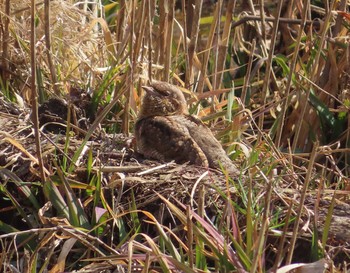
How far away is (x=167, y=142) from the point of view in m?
5.22

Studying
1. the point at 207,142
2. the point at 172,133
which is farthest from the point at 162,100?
the point at 207,142

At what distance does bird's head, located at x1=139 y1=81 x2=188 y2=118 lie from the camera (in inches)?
214

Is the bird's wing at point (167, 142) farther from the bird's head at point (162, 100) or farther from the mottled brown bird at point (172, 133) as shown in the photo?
the bird's head at point (162, 100)

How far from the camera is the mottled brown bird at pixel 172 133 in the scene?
5.06 meters

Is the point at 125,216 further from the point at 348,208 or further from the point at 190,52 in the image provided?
the point at 190,52

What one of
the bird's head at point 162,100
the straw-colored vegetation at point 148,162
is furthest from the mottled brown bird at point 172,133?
the straw-colored vegetation at point 148,162

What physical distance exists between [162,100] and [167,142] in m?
0.33

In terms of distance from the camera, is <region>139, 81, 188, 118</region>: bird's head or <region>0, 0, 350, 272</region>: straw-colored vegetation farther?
<region>139, 81, 188, 118</region>: bird's head

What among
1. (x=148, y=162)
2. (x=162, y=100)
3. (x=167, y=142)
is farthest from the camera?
(x=162, y=100)

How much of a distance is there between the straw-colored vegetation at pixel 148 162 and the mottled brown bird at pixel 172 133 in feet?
0.35

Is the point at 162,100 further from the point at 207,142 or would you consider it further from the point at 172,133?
the point at 207,142

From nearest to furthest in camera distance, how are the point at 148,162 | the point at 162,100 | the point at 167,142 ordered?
the point at 148,162, the point at 167,142, the point at 162,100

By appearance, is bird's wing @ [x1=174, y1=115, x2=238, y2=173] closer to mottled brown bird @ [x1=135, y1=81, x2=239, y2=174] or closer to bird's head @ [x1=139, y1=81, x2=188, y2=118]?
mottled brown bird @ [x1=135, y1=81, x2=239, y2=174]

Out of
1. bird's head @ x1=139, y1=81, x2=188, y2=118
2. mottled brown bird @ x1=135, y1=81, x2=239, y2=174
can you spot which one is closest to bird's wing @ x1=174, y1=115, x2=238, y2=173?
mottled brown bird @ x1=135, y1=81, x2=239, y2=174
